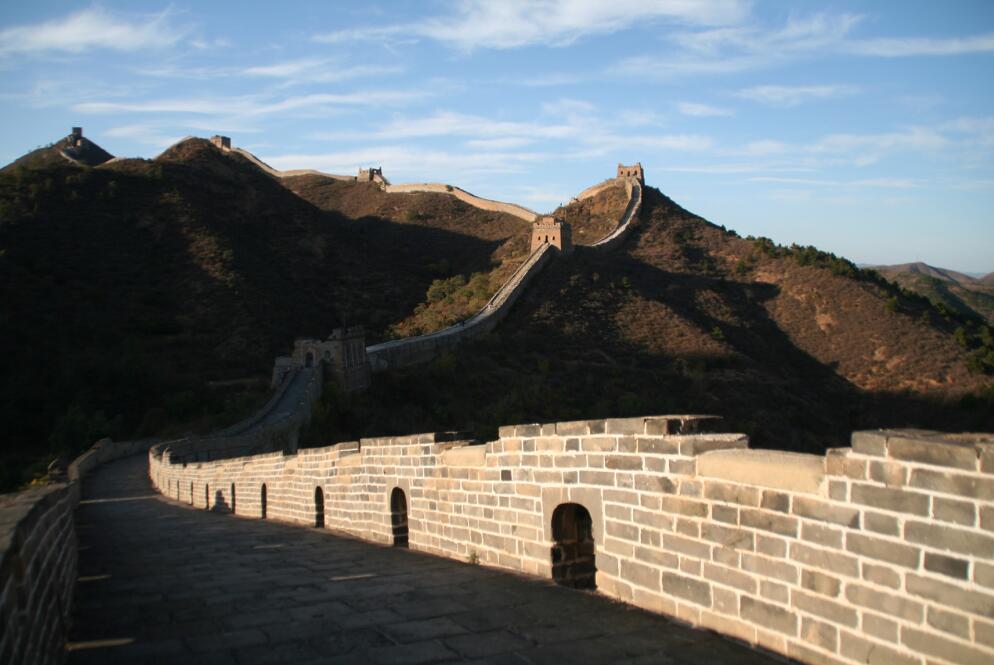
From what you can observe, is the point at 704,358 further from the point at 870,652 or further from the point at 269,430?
the point at 870,652

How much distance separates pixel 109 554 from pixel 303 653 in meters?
5.50

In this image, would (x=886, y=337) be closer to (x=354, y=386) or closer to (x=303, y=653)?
(x=354, y=386)

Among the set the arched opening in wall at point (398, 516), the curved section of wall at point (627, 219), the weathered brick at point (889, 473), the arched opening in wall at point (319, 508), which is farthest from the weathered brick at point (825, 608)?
the curved section of wall at point (627, 219)

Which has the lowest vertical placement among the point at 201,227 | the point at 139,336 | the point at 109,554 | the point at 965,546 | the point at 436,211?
the point at 109,554

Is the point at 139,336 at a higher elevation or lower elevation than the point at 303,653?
higher

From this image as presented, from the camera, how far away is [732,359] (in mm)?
45812

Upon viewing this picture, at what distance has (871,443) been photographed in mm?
4234

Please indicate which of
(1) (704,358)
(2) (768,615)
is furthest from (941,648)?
(1) (704,358)

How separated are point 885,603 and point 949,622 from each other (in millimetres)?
346

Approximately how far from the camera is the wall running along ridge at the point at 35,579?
3.42 m

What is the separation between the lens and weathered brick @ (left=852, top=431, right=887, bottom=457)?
4188 mm

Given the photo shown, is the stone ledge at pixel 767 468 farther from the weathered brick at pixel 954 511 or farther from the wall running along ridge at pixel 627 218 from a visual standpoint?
the wall running along ridge at pixel 627 218

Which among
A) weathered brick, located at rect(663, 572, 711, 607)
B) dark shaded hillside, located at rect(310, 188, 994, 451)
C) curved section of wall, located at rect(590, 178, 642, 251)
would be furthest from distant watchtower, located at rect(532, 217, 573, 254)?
weathered brick, located at rect(663, 572, 711, 607)

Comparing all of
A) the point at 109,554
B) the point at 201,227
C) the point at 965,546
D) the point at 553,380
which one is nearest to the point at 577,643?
the point at 965,546
